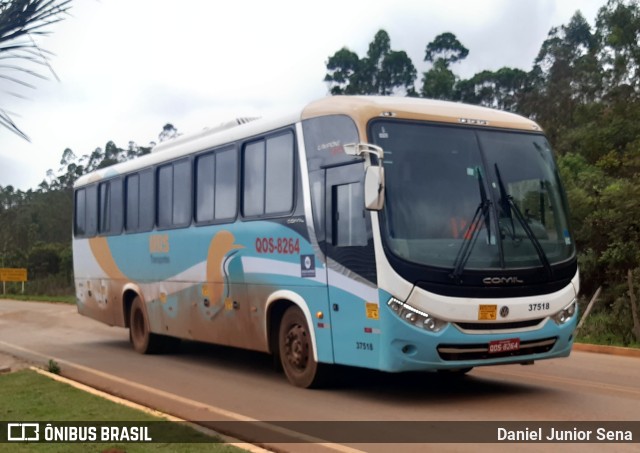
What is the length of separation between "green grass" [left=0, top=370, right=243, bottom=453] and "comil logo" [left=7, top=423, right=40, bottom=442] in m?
0.25

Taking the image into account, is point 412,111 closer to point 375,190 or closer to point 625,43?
point 375,190

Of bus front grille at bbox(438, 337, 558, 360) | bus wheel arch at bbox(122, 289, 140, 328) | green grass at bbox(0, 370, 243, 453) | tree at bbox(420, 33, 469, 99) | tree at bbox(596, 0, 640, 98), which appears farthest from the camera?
tree at bbox(420, 33, 469, 99)

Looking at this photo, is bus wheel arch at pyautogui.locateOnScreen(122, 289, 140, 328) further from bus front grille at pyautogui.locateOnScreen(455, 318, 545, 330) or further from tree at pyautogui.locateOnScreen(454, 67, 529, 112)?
tree at pyautogui.locateOnScreen(454, 67, 529, 112)

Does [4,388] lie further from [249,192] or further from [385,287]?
[385,287]

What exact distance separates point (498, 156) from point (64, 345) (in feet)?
38.5

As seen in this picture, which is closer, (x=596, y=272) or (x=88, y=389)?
(x=88, y=389)

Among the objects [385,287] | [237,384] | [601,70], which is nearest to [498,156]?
[385,287]

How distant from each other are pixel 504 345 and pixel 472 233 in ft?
4.08

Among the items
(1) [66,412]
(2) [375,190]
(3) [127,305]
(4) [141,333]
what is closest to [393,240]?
(2) [375,190]

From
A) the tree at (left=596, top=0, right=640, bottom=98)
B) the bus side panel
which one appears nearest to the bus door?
the bus side panel

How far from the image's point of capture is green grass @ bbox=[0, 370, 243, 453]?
7734 millimetres

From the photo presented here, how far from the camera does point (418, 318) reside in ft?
31.4

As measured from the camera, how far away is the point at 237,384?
12367 mm

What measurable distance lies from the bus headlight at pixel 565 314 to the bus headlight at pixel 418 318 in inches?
58.6
